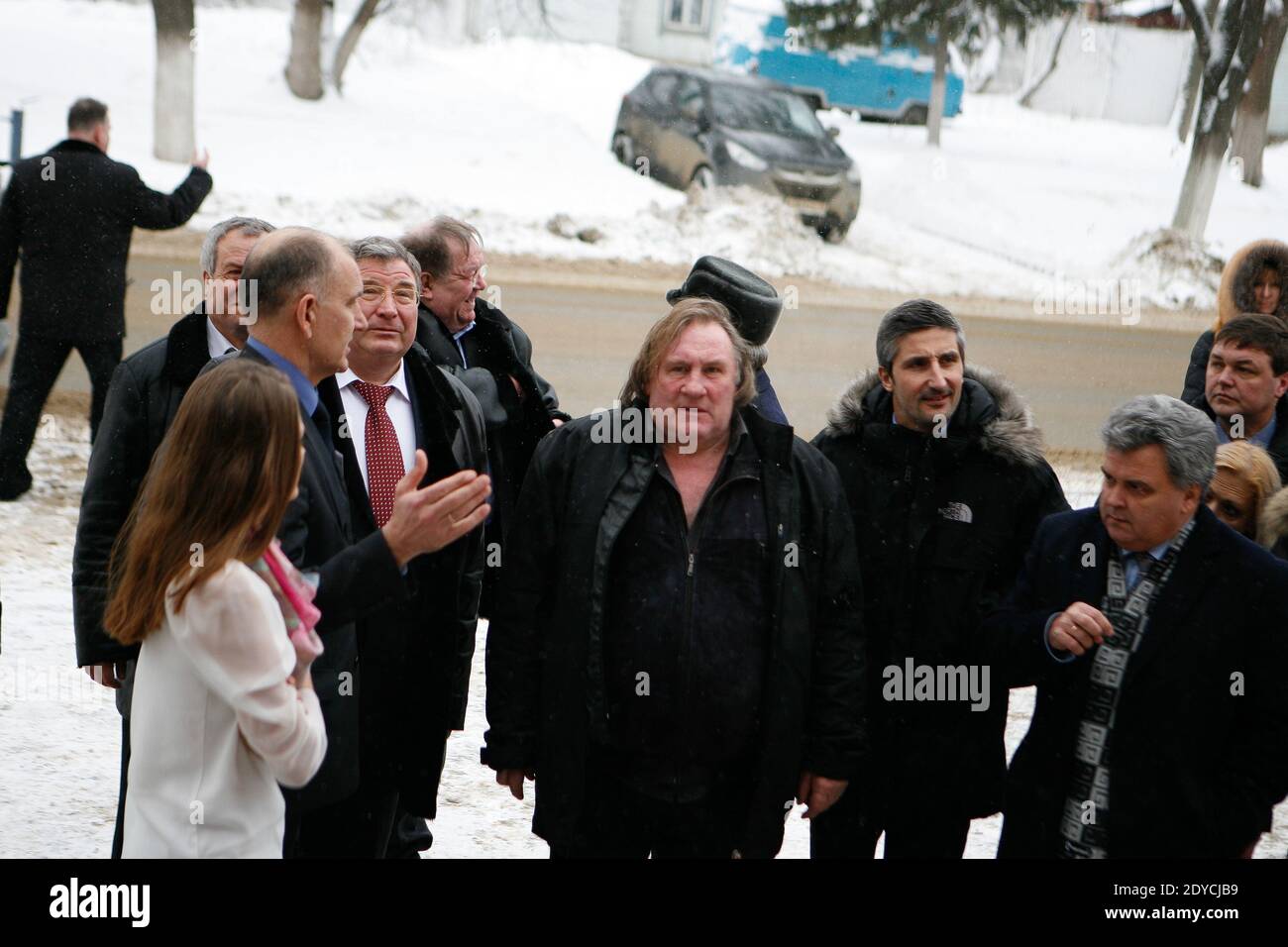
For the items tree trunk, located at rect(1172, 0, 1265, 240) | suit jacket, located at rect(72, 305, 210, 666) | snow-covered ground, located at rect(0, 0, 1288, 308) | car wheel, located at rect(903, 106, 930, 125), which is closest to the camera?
suit jacket, located at rect(72, 305, 210, 666)

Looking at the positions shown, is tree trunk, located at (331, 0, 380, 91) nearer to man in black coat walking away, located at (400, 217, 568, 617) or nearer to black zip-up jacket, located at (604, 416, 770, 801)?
man in black coat walking away, located at (400, 217, 568, 617)

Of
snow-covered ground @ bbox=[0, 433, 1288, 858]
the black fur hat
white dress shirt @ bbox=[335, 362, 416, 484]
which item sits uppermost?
the black fur hat

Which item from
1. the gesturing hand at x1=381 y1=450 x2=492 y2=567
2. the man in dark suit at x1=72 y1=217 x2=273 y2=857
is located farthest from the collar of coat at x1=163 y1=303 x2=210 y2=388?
the gesturing hand at x1=381 y1=450 x2=492 y2=567

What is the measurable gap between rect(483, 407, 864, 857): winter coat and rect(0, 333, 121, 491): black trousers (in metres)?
4.90

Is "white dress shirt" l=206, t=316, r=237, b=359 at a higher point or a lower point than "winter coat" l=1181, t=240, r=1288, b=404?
lower

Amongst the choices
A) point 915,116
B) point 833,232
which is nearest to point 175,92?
point 833,232

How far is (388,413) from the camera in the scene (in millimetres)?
3680

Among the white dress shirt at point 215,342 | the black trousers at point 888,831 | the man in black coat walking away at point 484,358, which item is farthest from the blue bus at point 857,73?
the black trousers at point 888,831

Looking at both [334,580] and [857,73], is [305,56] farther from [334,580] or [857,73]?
[334,580]

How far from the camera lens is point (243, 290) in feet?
10.1

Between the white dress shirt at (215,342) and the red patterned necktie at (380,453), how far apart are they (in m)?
0.36

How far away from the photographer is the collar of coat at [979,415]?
3475 millimetres

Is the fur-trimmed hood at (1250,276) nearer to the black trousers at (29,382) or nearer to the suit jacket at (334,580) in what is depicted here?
the suit jacket at (334,580)

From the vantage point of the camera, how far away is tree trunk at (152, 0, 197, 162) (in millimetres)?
21031
